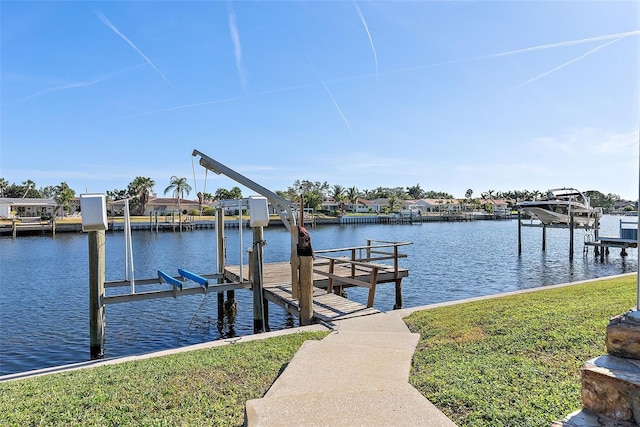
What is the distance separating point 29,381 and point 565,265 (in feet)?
98.4

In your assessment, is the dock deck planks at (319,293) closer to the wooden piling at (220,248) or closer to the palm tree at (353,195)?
the wooden piling at (220,248)

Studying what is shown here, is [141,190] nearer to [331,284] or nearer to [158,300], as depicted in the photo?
[158,300]

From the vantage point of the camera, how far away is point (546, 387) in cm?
418

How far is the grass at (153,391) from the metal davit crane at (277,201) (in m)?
3.41

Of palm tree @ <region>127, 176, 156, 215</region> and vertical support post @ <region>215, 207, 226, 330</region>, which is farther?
palm tree @ <region>127, 176, 156, 215</region>

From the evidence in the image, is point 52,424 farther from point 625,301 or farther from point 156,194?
point 156,194

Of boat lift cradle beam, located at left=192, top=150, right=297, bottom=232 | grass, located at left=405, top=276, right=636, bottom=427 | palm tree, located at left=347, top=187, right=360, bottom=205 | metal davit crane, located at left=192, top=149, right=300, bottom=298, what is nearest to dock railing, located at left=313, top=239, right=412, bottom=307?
metal davit crane, located at left=192, top=149, right=300, bottom=298

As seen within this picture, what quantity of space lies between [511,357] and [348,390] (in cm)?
226

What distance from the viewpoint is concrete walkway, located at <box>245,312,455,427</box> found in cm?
364

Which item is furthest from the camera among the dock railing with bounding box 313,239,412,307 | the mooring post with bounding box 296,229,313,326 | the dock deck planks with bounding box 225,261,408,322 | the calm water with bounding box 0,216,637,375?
the calm water with bounding box 0,216,637,375

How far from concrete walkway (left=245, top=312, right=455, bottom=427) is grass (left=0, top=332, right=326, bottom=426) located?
1.69 ft

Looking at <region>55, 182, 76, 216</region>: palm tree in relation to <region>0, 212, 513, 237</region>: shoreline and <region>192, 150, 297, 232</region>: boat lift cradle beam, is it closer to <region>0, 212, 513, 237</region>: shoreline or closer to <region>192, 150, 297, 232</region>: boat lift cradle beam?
<region>0, 212, 513, 237</region>: shoreline

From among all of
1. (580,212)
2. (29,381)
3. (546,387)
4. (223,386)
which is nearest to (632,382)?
(546,387)

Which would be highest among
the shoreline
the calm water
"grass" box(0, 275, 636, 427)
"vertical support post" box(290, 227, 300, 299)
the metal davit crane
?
the metal davit crane
